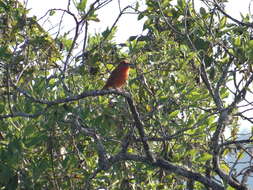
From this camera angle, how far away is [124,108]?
4469 mm

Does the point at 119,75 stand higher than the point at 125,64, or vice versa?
the point at 119,75

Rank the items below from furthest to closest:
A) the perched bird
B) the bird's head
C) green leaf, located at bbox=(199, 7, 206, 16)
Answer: green leaf, located at bbox=(199, 7, 206, 16) → the perched bird → the bird's head

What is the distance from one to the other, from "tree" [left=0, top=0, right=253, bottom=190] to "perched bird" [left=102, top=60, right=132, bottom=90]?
9cm

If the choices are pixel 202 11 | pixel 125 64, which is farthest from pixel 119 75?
pixel 202 11

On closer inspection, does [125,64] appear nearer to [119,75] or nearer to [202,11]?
[119,75]

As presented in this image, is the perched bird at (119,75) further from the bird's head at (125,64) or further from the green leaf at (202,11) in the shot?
the green leaf at (202,11)

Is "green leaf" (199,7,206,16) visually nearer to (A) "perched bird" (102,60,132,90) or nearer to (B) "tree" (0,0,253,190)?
(B) "tree" (0,0,253,190)

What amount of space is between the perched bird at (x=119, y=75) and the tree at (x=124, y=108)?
0.29 ft

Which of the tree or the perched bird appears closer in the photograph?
the tree

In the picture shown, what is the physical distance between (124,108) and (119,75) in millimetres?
841

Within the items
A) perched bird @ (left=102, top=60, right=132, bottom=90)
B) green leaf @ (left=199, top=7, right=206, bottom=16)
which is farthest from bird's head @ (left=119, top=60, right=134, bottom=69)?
green leaf @ (left=199, top=7, right=206, bottom=16)

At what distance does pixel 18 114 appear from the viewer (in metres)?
3.75

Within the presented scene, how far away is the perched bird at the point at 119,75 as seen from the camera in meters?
5.00

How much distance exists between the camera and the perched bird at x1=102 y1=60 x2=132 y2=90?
5.00 meters
